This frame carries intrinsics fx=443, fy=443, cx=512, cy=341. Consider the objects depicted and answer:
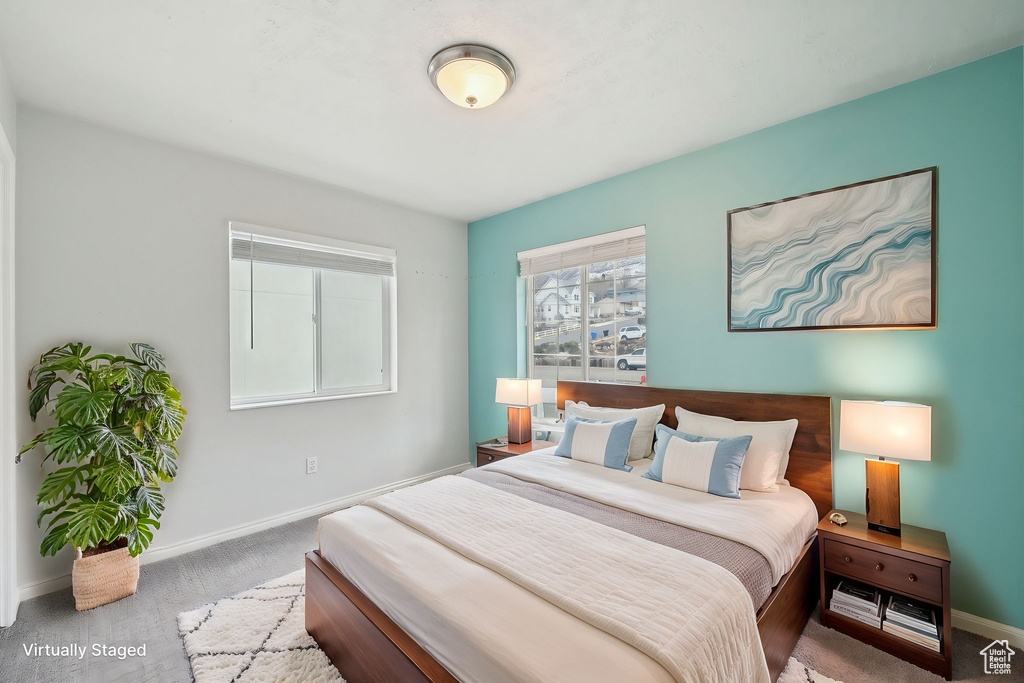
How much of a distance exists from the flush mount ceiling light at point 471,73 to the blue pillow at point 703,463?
2.01 metres

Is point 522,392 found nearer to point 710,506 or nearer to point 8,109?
point 710,506

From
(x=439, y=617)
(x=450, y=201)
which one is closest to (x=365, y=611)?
(x=439, y=617)

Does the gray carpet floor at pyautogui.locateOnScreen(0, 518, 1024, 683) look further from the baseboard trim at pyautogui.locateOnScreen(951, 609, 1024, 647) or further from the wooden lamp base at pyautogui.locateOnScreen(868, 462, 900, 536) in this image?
the wooden lamp base at pyautogui.locateOnScreen(868, 462, 900, 536)

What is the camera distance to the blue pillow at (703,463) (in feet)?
7.29

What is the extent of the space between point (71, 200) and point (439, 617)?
2.98 meters

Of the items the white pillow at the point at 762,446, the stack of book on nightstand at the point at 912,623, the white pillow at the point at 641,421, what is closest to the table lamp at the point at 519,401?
the white pillow at the point at 641,421

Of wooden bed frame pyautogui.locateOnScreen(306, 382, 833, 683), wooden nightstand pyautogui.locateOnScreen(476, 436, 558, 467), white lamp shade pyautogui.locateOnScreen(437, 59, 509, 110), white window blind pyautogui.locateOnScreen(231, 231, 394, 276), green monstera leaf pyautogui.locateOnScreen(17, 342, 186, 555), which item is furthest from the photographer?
wooden nightstand pyautogui.locateOnScreen(476, 436, 558, 467)

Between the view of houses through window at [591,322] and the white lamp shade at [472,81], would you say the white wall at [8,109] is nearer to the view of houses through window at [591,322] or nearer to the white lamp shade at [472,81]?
the white lamp shade at [472,81]

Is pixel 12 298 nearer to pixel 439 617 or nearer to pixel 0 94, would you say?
pixel 0 94

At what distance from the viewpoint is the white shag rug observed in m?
1.78

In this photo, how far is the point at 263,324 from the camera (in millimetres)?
3309

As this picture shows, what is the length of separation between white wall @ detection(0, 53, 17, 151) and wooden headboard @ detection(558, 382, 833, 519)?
145 inches

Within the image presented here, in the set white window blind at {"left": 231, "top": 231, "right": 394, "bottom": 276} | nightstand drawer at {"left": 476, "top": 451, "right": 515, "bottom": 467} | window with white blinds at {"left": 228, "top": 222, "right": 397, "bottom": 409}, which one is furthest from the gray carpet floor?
white window blind at {"left": 231, "top": 231, "right": 394, "bottom": 276}

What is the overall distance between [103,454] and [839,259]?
3968mm
